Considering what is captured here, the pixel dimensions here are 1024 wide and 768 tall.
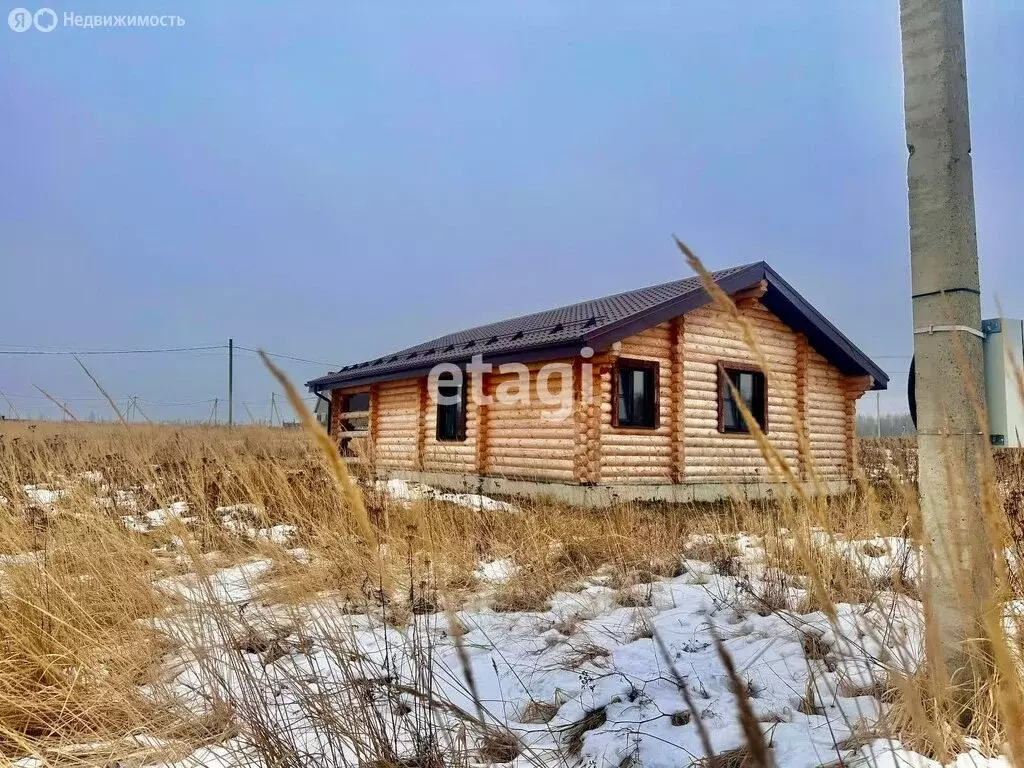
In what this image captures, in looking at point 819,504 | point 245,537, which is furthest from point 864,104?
point 245,537

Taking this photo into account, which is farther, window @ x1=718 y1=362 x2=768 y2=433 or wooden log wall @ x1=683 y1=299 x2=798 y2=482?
window @ x1=718 y1=362 x2=768 y2=433

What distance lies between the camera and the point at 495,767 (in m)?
2.12

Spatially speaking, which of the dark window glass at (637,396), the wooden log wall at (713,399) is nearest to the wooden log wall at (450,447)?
the dark window glass at (637,396)

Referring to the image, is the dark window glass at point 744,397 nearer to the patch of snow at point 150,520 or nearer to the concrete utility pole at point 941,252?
the patch of snow at point 150,520

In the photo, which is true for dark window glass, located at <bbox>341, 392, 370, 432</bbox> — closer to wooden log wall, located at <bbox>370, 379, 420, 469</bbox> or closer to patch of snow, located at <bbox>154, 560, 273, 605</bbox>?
wooden log wall, located at <bbox>370, 379, 420, 469</bbox>

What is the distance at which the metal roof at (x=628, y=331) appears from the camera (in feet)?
33.5

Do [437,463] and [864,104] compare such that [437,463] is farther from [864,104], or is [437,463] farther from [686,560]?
[864,104]

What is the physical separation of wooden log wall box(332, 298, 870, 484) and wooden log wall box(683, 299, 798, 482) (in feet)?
0.07

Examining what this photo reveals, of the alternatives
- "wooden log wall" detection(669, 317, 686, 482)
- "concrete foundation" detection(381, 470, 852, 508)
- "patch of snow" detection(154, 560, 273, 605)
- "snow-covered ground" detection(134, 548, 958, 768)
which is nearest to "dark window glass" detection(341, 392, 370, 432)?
"concrete foundation" detection(381, 470, 852, 508)

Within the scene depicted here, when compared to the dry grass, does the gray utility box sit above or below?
above

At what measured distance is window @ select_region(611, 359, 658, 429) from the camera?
36.8 feet

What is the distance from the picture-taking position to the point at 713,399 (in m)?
12.3

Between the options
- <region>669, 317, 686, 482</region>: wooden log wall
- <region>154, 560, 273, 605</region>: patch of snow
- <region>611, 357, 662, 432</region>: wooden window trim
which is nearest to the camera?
<region>154, 560, 273, 605</region>: patch of snow

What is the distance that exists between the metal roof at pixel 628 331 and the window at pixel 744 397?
1577 millimetres
